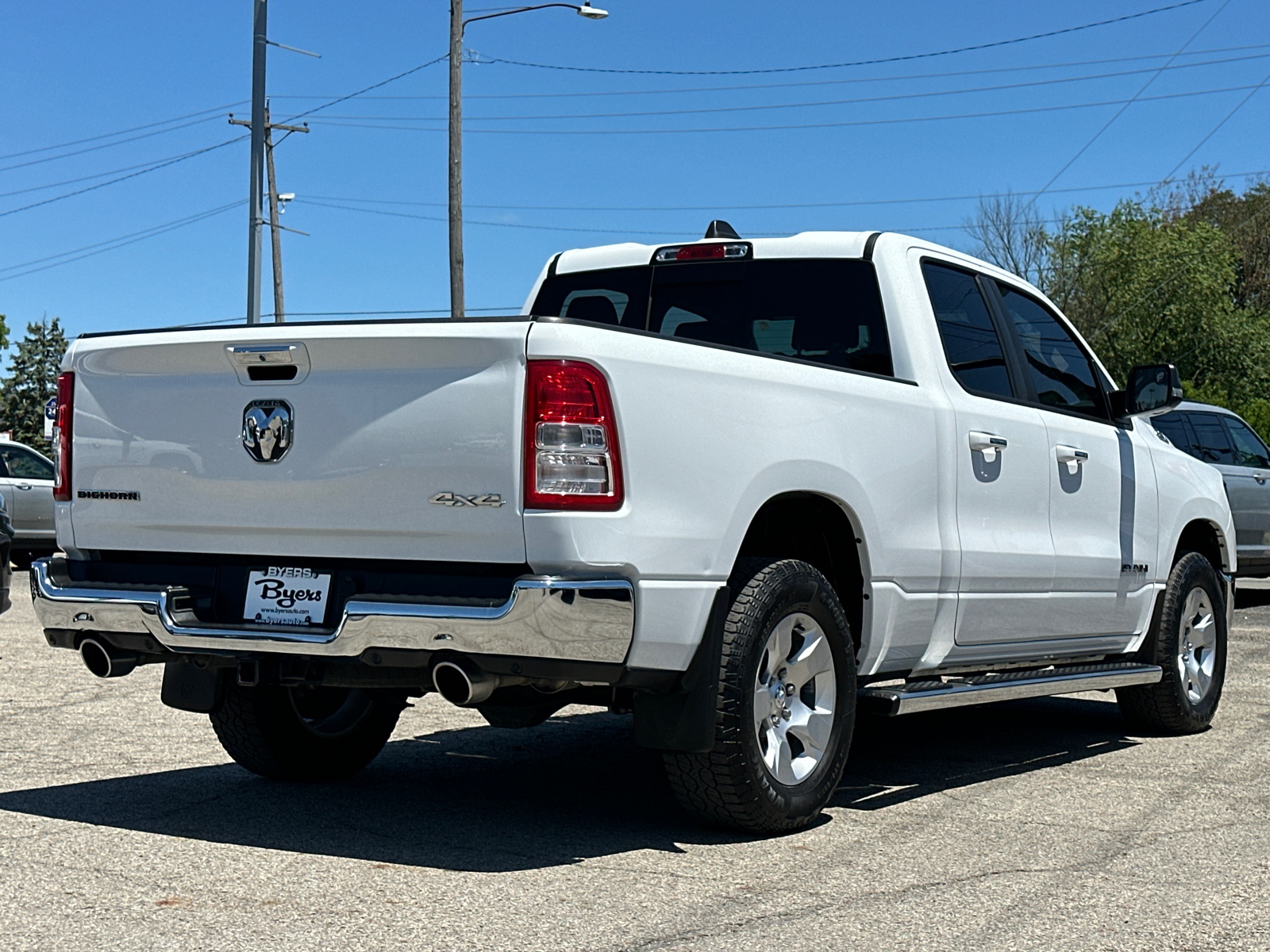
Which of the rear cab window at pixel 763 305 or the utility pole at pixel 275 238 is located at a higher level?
the utility pole at pixel 275 238

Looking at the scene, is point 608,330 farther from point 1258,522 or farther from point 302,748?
point 1258,522

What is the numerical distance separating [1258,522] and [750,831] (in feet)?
36.9

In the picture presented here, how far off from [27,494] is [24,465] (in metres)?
0.44

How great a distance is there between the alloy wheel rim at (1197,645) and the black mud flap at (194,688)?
473 cm

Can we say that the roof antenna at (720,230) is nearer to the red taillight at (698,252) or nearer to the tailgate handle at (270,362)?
the red taillight at (698,252)

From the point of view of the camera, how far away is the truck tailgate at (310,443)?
4547mm

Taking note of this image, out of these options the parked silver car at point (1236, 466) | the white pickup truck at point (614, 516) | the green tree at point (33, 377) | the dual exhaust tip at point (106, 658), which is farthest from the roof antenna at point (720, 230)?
the green tree at point (33, 377)

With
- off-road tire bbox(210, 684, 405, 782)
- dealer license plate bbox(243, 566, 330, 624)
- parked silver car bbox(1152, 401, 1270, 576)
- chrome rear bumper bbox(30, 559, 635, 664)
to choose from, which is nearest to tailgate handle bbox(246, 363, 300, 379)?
dealer license plate bbox(243, 566, 330, 624)

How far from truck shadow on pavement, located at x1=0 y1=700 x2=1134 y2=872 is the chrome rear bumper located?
27.5 inches

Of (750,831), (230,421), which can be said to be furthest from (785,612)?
(230,421)

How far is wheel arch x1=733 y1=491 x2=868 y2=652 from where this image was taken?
546 cm

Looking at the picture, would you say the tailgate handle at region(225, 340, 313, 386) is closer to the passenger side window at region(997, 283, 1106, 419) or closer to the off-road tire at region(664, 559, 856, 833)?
the off-road tire at region(664, 559, 856, 833)

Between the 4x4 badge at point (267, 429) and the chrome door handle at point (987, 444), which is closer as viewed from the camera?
the 4x4 badge at point (267, 429)

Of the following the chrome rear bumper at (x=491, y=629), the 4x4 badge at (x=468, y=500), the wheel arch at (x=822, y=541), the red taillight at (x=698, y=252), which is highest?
the red taillight at (x=698, y=252)
